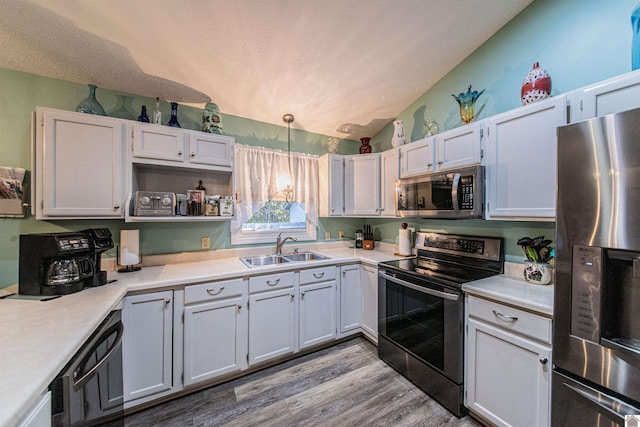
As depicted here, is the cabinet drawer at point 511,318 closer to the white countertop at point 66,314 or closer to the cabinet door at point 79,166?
the white countertop at point 66,314

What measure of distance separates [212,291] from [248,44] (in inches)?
75.0

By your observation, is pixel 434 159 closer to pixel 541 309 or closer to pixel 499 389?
pixel 541 309

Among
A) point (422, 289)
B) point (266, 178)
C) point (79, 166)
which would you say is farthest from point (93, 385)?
point (266, 178)

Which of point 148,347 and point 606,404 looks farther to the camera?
point 148,347

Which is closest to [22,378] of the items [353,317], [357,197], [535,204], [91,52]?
[91,52]

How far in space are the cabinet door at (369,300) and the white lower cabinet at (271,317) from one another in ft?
2.65

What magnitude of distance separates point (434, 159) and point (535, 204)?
2.81 ft

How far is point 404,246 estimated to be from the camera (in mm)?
2754

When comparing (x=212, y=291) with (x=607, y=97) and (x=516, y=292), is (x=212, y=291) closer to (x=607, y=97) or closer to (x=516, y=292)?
(x=516, y=292)

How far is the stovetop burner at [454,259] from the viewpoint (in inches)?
75.4

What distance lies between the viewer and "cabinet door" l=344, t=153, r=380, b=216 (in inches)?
113

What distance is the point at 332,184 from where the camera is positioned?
298 centimetres

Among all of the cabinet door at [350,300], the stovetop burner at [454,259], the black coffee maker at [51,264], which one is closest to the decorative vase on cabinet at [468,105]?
the stovetop burner at [454,259]

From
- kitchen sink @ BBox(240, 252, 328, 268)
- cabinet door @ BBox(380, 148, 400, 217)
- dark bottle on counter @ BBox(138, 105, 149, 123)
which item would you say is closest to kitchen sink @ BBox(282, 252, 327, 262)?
kitchen sink @ BBox(240, 252, 328, 268)
